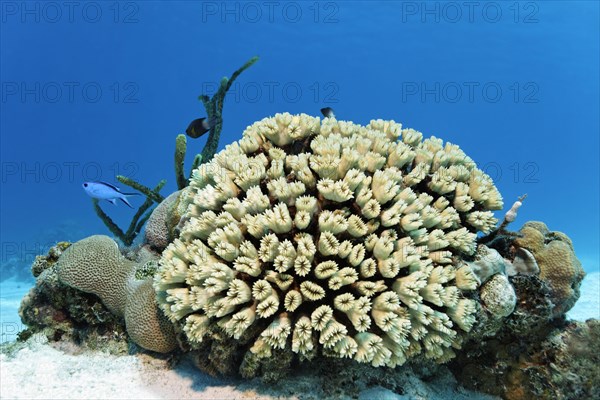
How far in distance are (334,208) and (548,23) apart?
65177 mm

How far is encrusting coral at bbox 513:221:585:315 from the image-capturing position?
3.84m

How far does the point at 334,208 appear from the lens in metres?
3.46

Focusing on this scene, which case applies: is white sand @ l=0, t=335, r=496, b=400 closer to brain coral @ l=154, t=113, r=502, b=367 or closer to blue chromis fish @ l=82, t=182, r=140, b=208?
brain coral @ l=154, t=113, r=502, b=367

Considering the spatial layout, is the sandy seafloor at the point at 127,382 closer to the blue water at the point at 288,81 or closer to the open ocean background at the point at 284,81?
the open ocean background at the point at 284,81

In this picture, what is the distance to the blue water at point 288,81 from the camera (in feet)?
196

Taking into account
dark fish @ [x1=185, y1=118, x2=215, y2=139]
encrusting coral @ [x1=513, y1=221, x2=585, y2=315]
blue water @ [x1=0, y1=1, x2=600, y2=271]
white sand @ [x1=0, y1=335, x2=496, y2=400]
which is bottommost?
white sand @ [x1=0, y1=335, x2=496, y2=400]

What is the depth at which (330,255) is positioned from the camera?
10.3ft

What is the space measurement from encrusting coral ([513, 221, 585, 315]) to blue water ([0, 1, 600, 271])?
98.2 feet

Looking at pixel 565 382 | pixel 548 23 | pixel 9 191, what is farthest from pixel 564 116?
pixel 9 191

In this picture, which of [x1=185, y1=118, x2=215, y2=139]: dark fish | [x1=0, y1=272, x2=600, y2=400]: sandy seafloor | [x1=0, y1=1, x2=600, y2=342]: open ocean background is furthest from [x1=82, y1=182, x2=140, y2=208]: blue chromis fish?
[x1=0, y1=1, x2=600, y2=342]: open ocean background

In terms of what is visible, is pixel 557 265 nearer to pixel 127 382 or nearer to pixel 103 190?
pixel 127 382

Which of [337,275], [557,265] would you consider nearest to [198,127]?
[337,275]

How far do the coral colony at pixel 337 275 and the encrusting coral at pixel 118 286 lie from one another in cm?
1

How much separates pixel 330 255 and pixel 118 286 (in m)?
2.39
